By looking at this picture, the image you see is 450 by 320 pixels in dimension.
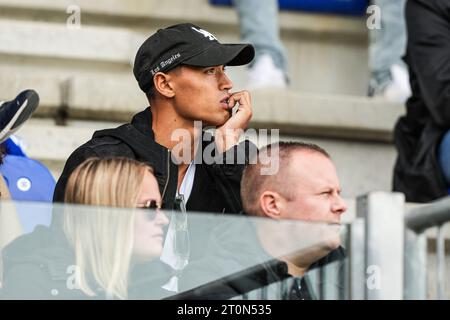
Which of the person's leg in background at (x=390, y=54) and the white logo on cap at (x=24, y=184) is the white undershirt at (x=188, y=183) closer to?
the white logo on cap at (x=24, y=184)

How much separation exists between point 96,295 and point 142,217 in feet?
0.87

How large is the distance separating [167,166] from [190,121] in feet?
0.82

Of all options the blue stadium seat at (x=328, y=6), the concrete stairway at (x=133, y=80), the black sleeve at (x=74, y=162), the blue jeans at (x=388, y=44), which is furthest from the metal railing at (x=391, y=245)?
the blue stadium seat at (x=328, y=6)

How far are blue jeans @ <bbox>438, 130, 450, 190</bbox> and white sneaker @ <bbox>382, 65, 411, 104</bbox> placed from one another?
0.97 meters

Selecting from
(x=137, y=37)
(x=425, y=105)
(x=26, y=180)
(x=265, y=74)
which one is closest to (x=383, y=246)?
(x=26, y=180)

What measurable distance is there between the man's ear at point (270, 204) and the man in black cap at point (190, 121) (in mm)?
297

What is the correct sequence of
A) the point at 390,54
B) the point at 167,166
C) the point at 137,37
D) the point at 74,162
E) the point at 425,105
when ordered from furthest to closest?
1. the point at 137,37
2. the point at 390,54
3. the point at 425,105
4. the point at 167,166
5. the point at 74,162

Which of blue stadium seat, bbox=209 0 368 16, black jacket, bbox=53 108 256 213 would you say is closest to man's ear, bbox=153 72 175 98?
black jacket, bbox=53 108 256 213

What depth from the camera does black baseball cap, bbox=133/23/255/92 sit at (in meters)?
5.02

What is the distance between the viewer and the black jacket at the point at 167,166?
4824 millimetres

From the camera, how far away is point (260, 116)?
Answer: 7160 millimetres

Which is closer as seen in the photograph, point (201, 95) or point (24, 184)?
point (201, 95)

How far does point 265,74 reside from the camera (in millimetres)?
7398

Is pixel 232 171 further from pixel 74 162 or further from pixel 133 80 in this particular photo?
pixel 133 80
